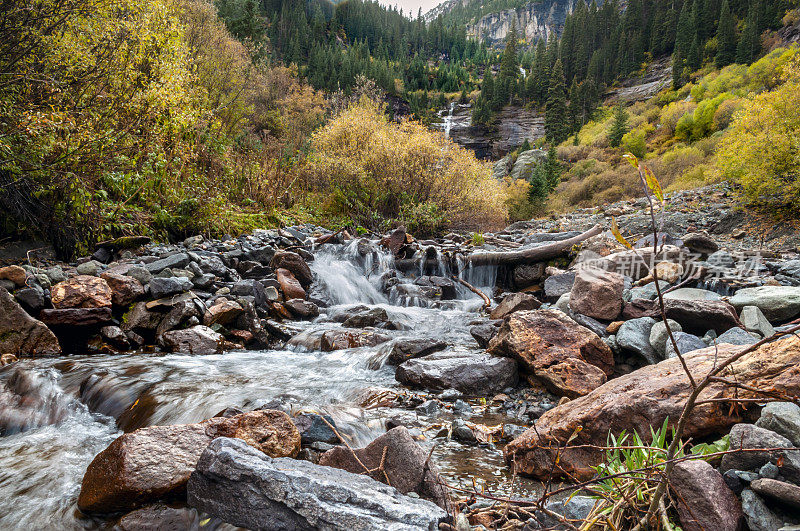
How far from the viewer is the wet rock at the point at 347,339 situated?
5.77 meters

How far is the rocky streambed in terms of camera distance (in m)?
1.87

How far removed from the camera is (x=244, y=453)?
202cm

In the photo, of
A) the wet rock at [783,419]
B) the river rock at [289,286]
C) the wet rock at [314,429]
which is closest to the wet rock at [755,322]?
the wet rock at [783,419]

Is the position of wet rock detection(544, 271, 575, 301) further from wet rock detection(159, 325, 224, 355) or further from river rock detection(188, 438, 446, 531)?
river rock detection(188, 438, 446, 531)

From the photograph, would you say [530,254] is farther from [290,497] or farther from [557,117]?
[557,117]

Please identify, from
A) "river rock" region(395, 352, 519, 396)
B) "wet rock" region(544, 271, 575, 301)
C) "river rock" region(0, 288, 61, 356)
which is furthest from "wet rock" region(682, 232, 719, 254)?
"river rock" region(0, 288, 61, 356)

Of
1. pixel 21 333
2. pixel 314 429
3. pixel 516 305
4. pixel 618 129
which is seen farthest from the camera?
pixel 618 129

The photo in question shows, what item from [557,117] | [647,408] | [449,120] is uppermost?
[449,120]

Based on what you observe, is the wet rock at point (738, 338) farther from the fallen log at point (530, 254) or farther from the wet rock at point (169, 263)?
the wet rock at point (169, 263)

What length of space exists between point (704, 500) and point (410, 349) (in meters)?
3.63

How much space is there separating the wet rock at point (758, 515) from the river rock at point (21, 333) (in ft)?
20.4

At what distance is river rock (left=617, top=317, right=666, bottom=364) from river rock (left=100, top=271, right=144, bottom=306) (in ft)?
19.8

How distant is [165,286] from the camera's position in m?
5.53

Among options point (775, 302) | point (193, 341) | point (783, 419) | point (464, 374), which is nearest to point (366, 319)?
point (193, 341)
